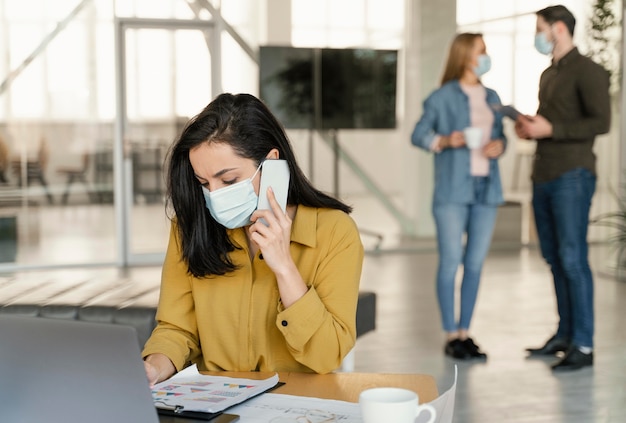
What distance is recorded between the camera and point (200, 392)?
69.4 inches

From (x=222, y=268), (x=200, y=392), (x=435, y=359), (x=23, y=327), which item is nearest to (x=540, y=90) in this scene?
(x=435, y=359)

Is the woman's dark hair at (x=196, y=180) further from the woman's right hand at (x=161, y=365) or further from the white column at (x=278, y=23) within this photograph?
the white column at (x=278, y=23)

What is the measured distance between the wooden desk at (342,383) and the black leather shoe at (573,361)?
3.06 metres

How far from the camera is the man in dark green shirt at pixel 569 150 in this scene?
15.1 feet

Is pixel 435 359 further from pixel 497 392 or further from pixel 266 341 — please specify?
pixel 266 341

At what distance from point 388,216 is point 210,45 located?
2478 mm

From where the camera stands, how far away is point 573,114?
468 centimetres

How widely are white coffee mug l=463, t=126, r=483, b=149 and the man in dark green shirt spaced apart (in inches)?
7.7

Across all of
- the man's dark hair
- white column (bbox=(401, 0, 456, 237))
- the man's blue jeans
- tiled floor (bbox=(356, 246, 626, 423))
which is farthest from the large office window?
the man's blue jeans

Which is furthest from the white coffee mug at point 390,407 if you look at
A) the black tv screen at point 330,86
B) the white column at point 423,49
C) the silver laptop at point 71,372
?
the white column at point 423,49

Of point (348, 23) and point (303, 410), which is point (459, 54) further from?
point (348, 23)

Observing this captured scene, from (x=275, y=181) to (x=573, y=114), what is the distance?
299cm

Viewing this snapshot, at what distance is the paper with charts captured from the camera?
65.9 inches

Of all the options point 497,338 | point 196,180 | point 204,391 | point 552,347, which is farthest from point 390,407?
point 497,338
